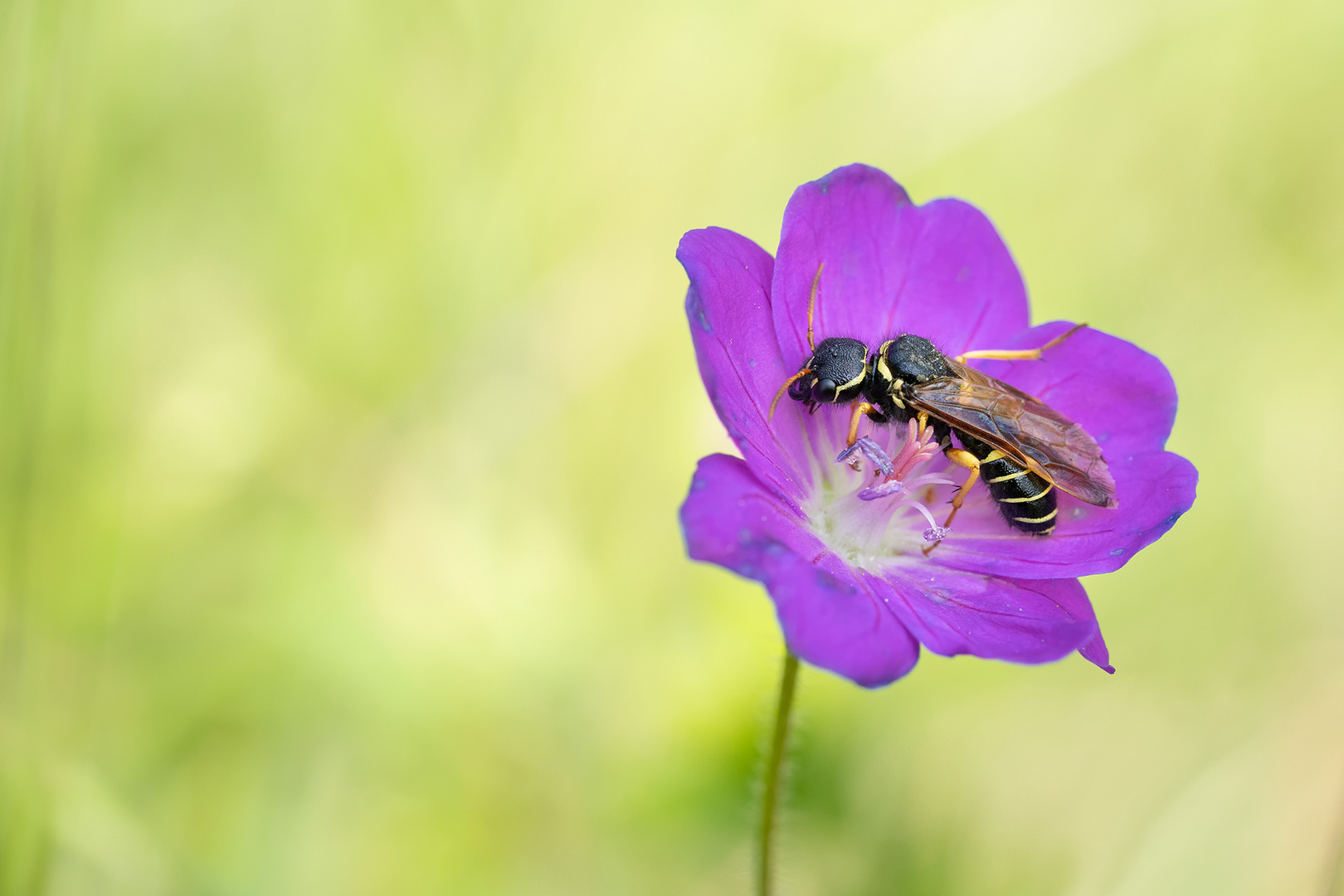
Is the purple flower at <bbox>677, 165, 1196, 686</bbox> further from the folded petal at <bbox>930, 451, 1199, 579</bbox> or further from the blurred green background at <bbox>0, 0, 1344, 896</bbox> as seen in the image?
the blurred green background at <bbox>0, 0, 1344, 896</bbox>

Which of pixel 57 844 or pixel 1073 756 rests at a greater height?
pixel 1073 756

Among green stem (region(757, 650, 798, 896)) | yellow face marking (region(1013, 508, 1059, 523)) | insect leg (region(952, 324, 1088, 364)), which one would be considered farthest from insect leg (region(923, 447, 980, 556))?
A: green stem (region(757, 650, 798, 896))

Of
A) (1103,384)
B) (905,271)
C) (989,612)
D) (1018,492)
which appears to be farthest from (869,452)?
(1103,384)

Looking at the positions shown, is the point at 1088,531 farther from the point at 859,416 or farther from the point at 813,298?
the point at 813,298

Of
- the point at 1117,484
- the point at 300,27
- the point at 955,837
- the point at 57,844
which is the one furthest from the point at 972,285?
the point at 300,27

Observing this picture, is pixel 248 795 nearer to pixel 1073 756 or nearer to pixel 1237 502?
pixel 1073 756

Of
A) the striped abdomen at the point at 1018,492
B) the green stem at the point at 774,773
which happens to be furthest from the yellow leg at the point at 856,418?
the green stem at the point at 774,773
